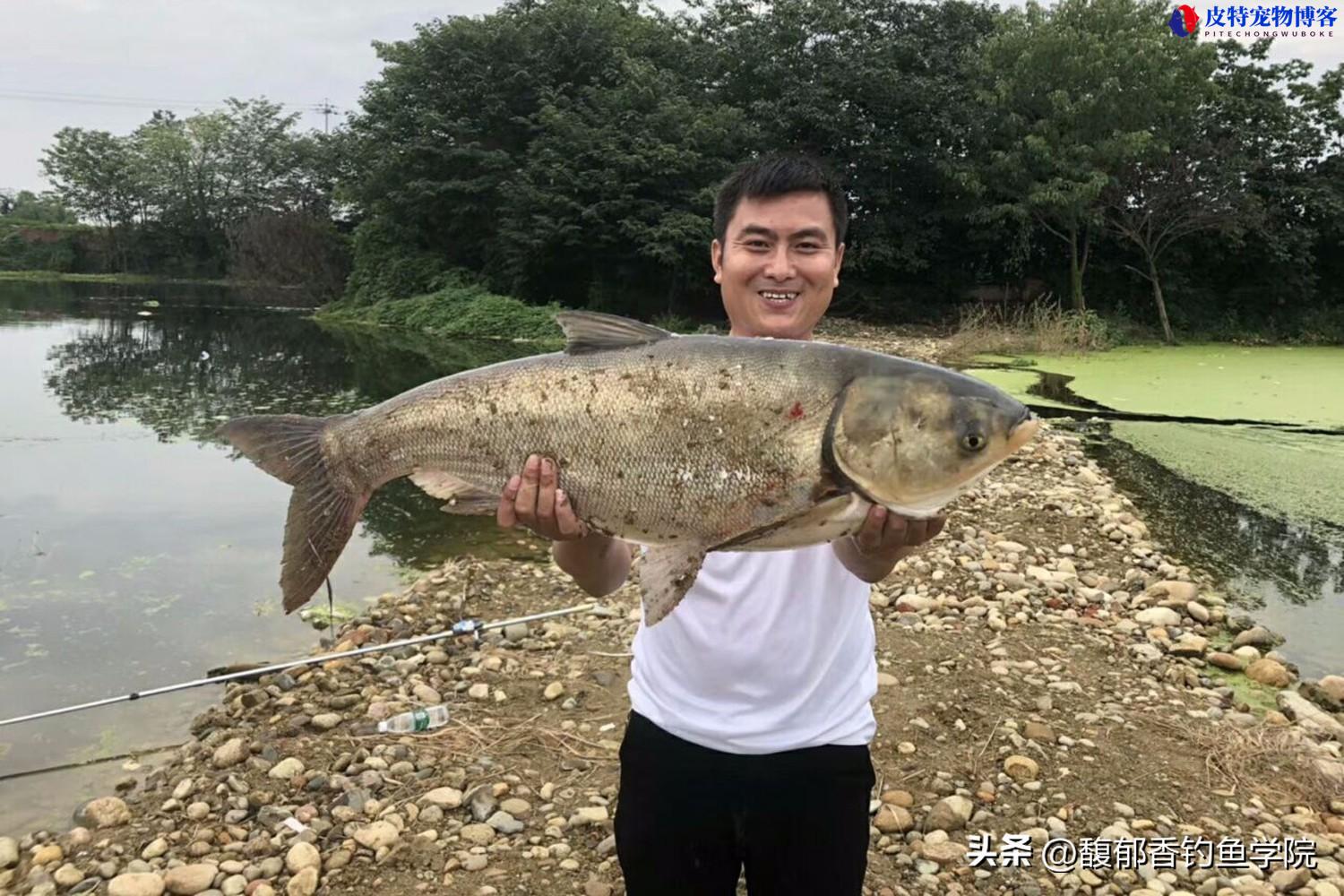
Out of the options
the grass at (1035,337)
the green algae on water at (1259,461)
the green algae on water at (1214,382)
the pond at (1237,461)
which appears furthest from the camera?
the grass at (1035,337)

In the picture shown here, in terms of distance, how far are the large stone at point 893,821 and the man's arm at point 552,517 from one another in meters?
2.06

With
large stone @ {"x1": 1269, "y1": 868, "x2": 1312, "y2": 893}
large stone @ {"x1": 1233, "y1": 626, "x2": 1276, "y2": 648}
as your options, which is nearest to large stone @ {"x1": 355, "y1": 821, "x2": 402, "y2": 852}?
large stone @ {"x1": 1269, "y1": 868, "x2": 1312, "y2": 893}

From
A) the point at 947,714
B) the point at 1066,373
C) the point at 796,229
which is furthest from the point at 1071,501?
the point at 1066,373

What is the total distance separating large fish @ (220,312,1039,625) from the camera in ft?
7.03

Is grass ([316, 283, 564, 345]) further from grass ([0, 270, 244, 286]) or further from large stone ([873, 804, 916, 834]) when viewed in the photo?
grass ([0, 270, 244, 286])

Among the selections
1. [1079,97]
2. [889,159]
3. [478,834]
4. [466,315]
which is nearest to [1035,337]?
[1079,97]

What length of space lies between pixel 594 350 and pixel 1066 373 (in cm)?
1866

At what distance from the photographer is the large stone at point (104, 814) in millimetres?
4031

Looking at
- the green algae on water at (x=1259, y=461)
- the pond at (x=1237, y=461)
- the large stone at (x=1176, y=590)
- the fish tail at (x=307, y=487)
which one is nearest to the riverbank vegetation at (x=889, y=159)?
the pond at (x=1237, y=461)

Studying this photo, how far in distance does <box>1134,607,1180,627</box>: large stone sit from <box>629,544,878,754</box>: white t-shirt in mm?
4553

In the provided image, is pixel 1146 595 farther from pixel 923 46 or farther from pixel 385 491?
pixel 923 46

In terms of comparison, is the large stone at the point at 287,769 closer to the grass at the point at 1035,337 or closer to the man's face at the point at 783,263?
the man's face at the point at 783,263

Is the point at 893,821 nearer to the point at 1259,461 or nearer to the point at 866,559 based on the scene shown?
the point at 866,559

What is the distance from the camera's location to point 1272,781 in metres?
4.07
